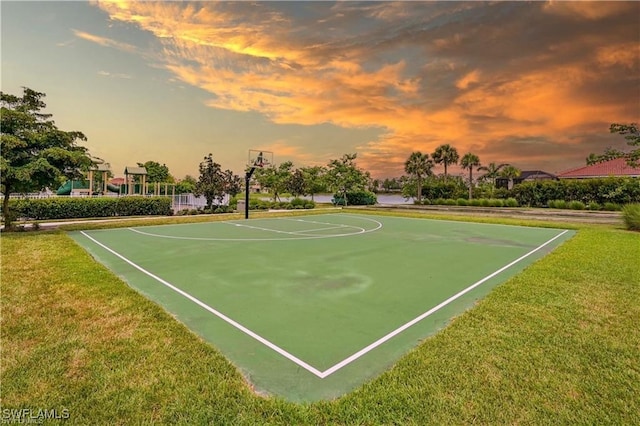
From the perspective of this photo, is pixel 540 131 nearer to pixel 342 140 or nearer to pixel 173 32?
pixel 342 140

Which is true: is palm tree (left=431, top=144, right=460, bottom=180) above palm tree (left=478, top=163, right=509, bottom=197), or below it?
above

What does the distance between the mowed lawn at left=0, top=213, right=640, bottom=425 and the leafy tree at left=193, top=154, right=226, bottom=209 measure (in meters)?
19.5

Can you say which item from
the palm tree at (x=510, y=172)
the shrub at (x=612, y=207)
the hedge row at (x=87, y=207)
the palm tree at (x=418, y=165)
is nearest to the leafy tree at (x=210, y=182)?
the hedge row at (x=87, y=207)

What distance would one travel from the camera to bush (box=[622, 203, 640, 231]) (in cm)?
1362

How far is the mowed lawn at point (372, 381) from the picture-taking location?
7.93 feet

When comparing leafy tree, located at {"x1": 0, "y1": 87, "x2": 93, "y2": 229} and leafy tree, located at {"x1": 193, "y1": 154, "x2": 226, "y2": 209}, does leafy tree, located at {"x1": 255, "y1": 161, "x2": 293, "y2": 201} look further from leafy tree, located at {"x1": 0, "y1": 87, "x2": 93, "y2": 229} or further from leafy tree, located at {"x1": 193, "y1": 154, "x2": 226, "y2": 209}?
leafy tree, located at {"x1": 0, "y1": 87, "x2": 93, "y2": 229}

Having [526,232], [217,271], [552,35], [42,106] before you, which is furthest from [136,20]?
[526,232]

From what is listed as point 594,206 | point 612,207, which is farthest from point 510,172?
point 612,207

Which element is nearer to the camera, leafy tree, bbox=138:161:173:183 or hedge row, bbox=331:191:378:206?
hedge row, bbox=331:191:378:206

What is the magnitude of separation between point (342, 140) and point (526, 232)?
58.1ft

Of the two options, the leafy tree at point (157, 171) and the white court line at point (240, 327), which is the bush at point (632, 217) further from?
the leafy tree at point (157, 171)

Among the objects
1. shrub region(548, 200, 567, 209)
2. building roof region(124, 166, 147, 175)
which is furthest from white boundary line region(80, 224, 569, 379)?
building roof region(124, 166, 147, 175)

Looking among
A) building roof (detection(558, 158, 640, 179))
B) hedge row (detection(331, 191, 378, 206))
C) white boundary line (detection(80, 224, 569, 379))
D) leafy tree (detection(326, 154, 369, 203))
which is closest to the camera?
white boundary line (detection(80, 224, 569, 379))

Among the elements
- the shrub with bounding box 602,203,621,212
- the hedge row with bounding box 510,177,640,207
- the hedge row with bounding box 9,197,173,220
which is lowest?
the hedge row with bounding box 9,197,173,220
